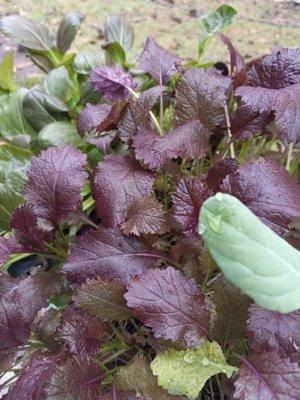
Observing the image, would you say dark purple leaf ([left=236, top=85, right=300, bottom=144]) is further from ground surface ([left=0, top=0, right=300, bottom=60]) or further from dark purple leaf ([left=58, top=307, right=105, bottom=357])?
ground surface ([left=0, top=0, right=300, bottom=60])

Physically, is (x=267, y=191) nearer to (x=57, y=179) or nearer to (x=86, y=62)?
(x=57, y=179)

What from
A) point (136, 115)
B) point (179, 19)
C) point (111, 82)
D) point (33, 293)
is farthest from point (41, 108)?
point (179, 19)

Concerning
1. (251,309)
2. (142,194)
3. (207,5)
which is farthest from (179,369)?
(207,5)

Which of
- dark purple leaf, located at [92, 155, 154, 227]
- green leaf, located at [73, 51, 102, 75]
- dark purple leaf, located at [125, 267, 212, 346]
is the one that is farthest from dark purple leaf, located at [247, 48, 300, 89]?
green leaf, located at [73, 51, 102, 75]

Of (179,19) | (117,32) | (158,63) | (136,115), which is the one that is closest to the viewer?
(136,115)

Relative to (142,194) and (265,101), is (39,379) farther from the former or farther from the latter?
(265,101)

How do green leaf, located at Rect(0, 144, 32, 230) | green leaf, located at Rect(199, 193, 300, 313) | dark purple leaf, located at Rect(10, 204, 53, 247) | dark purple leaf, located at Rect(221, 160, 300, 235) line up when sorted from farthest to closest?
1. green leaf, located at Rect(0, 144, 32, 230)
2. dark purple leaf, located at Rect(10, 204, 53, 247)
3. dark purple leaf, located at Rect(221, 160, 300, 235)
4. green leaf, located at Rect(199, 193, 300, 313)
